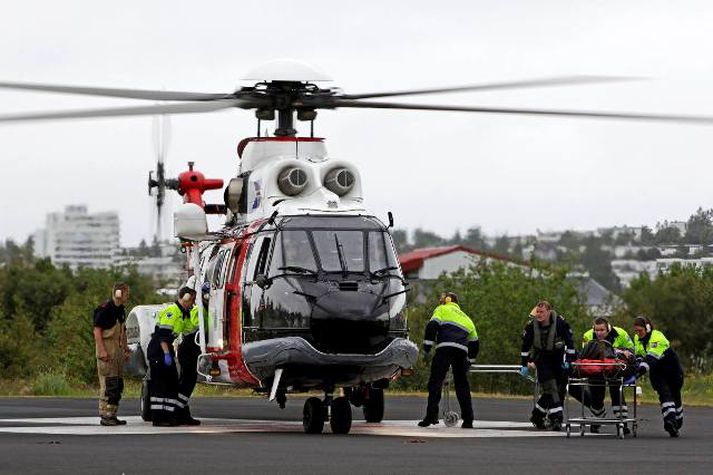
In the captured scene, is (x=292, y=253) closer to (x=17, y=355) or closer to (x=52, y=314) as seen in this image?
(x=17, y=355)

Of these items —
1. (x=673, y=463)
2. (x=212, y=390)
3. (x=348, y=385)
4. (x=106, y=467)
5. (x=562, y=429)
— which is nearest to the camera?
(x=106, y=467)

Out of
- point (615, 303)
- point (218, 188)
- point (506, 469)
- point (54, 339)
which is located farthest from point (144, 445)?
point (615, 303)

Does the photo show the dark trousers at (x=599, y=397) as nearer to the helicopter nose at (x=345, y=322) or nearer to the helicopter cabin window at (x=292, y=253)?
the helicopter nose at (x=345, y=322)

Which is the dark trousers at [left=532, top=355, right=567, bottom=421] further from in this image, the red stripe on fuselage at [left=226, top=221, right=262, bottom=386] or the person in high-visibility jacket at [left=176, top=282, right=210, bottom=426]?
the person in high-visibility jacket at [left=176, top=282, right=210, bottom=426]

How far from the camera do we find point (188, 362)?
23844 millimetres

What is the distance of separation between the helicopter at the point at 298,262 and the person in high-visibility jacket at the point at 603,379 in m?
2.86

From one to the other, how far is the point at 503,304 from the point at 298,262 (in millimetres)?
44929

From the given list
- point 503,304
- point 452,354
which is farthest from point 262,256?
point 503,304

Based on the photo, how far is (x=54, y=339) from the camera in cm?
6731

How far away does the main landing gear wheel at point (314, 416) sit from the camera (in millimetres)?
21672

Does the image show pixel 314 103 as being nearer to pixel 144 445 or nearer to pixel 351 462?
pixel 144 445

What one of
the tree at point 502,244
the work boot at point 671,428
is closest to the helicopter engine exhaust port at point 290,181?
the work boot at point 671,428

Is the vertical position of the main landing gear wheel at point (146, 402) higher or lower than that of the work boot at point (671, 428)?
higher

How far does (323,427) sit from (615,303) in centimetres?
7178
